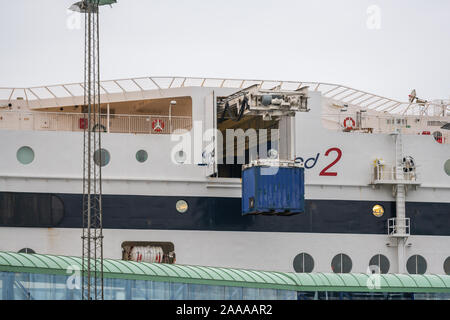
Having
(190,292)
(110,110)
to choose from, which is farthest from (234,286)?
(110,110)

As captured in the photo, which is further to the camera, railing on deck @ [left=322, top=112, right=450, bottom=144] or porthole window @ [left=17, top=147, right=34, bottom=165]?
railing on deck @ [left=322, top=112, right=450, bottom=144]

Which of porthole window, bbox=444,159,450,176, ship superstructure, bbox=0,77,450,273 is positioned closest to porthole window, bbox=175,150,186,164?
ship superstructure, bbox=0,77,450,273

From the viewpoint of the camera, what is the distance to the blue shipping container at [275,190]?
4747 centimetres

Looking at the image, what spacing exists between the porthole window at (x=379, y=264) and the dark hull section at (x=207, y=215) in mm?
1396

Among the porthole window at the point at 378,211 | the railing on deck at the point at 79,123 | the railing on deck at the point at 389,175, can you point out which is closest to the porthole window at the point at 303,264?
the porthole window at the point at 378,211

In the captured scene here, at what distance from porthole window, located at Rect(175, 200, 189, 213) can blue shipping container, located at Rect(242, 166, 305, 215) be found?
357 centimetres

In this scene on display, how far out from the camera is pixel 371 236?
170 ft

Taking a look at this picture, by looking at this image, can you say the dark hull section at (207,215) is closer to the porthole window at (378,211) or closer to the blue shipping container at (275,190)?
the porthole window at (378,211)

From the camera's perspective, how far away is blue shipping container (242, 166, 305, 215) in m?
47.5

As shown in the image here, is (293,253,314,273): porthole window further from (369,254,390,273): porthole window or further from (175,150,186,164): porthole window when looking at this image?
(175,150,186,164): porthole window

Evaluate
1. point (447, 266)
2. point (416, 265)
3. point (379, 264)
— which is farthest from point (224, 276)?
point (447, 266)

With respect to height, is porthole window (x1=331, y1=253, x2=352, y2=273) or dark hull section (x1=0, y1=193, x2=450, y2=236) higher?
dark hull section (x1=0, y1=193, x2=450, y2=236)

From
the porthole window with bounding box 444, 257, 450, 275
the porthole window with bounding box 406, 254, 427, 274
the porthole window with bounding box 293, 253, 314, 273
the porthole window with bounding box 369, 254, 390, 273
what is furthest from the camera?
the porthole window with bounding box 444, 257, 450, 275

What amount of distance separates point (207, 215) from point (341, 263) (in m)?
7.49
